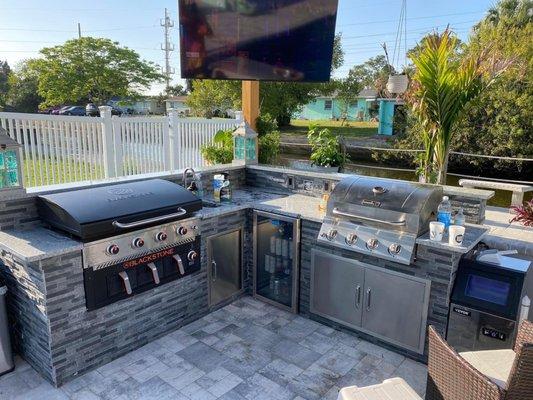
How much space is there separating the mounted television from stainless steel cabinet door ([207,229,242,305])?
7.36ft

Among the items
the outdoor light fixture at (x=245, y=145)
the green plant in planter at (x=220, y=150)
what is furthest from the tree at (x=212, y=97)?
the outdoor light fixture at (x=245, y=145)

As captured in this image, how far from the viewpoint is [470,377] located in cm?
166

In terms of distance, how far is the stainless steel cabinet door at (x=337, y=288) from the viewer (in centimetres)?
316

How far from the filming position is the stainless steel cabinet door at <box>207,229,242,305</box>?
3557mm

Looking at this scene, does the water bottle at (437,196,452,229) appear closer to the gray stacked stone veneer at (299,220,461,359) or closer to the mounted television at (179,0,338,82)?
the gray stacked stone veneer at (299,220,461,359)

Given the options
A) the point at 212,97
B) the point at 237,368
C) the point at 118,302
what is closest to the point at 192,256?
the point at 118,302

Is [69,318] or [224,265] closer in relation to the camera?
[69,318]

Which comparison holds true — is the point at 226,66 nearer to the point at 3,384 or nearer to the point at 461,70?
the point at 461,70

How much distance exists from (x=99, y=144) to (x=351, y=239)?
3.84 metres

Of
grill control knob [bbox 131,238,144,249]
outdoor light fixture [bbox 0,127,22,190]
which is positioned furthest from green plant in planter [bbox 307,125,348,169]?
outdoor light fixture [bbox 0,127,22,190]

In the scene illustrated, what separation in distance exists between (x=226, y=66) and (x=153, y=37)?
96.8ft

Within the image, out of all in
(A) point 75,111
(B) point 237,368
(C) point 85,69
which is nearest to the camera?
(B) point 237,368

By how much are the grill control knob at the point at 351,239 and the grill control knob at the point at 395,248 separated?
0.93 ft

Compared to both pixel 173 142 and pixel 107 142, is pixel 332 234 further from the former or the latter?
pixel 173 142
